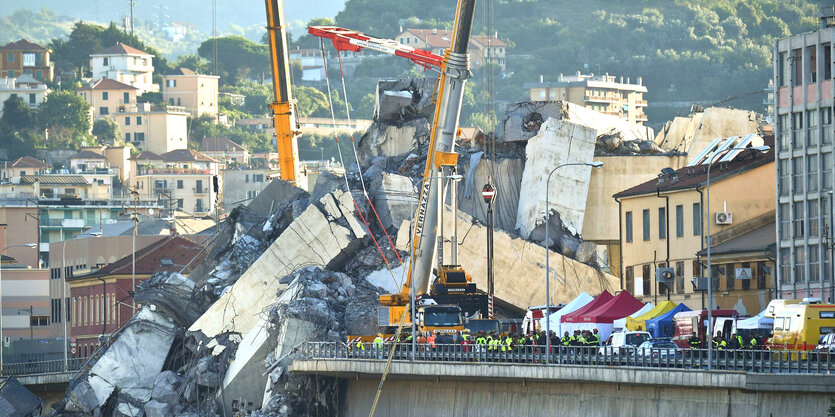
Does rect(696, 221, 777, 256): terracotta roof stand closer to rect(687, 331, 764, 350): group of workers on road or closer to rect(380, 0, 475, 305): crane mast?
rect(380, 0, 475, 305): crane mast

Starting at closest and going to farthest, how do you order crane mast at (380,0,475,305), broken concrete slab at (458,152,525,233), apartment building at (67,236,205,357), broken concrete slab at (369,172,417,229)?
crane mast at (380,0,475,305), broken concrete slab at (369,172,417,229), broken concrete slab at (458,152,525,233), apartment building at (67,236,205,357)

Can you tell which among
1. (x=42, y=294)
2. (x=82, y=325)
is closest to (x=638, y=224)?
(x=82, y=325)

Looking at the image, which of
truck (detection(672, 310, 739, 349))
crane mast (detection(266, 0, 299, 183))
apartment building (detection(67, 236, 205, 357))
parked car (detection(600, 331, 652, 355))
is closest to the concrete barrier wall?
parked car (detection(600, 331, 652, 355))

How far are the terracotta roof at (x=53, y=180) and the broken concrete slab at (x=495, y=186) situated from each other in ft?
341

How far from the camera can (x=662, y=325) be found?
196ft

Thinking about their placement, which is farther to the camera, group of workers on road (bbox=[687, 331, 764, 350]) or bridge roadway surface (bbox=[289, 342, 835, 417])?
group of workers on road (bbox=[687, 331, 764, 350])

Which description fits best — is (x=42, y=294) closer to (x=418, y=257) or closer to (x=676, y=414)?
(x=418, y=257)

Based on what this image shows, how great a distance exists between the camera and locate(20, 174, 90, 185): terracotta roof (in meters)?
185

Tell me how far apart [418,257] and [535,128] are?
20169 mm

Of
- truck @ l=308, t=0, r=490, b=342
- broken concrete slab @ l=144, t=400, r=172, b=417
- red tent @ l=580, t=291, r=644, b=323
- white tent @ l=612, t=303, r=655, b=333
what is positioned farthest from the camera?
broken concrete slab @ l=144, t=400, r=172, b=417

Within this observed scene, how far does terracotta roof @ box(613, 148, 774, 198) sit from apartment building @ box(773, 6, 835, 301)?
6943 millimetres

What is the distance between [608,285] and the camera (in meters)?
79.4

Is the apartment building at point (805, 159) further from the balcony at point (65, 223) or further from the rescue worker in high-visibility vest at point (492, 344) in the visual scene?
the balcony at point (65, 223)

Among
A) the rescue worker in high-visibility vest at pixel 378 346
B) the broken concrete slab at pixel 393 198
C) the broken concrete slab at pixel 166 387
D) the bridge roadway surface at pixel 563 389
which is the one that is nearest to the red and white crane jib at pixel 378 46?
the broken concrete slab at pixel 393 198
